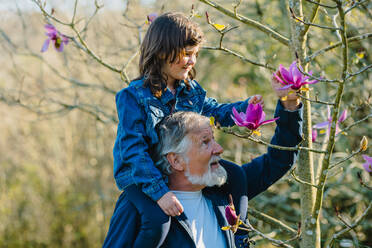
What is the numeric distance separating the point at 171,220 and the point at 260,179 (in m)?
0.58

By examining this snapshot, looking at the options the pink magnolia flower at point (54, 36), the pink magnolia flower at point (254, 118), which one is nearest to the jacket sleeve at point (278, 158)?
the pink magnolia flower at point (254, 118)

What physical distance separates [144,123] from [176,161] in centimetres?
28

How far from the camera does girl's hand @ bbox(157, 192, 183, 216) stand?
77.5 inches

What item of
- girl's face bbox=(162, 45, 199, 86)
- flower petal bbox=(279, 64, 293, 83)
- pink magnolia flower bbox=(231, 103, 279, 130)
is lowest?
pink magnolia flower bbox=(231, 103, 279, 130)

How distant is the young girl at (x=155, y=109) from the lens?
6.60 ft

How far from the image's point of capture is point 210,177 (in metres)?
2.19

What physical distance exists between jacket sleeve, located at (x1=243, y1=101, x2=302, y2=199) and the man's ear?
41 cm

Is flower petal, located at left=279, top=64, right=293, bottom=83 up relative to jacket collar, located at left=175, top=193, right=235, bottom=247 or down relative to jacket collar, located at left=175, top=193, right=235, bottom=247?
up

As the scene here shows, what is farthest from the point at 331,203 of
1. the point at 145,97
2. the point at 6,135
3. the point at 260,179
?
the point at 6,135

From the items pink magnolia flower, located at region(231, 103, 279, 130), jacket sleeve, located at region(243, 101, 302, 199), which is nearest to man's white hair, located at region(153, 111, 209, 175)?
jacket sleeve, located at region(243, 101, 302, 199)

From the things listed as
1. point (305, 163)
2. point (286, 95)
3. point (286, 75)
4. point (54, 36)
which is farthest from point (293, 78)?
point (54, 36)

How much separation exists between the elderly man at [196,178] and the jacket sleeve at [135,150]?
178 mm

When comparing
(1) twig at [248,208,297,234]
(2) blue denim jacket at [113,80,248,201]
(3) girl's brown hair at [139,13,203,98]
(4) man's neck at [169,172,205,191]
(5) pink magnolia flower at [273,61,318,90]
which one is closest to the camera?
(5) pink magnolia flower at [273,61,318,90]

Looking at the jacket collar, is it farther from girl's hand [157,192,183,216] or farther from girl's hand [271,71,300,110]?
girl's hand [271,71,300,110]
